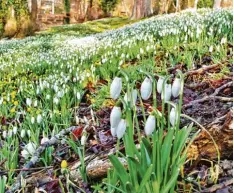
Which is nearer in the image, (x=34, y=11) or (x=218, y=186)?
(x=218, y=186)

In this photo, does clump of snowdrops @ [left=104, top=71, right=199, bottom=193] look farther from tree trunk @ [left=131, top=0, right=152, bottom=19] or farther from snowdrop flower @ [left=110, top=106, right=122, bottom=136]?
tree trunk @ [left=131, top=0, right=152, bottom=19]

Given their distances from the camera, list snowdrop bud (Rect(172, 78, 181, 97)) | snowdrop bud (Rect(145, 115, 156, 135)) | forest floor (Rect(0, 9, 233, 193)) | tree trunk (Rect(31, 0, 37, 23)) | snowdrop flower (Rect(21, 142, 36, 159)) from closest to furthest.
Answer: snowdrop bud (Rect(145, 115, 156, 135))
snowdrop bud (Rect(172, 78, 181, 97))
forest floor (Rect(0, 9, 233, 193))
snowdrop flower (Rect(21, 142, 36, 159))
tree trunk (Rect(31, 0, 37, 23))

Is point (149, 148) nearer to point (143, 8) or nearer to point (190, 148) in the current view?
point (190, 148)

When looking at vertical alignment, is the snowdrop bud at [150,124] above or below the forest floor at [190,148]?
above

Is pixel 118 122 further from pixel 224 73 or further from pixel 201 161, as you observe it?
pixel 224 73

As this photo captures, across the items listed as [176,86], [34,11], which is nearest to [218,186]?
[176,86]

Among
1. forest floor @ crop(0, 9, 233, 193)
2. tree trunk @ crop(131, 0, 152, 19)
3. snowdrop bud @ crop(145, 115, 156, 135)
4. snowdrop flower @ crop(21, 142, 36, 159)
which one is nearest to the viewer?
snowdrop bud @ crop(145, 115, 156, 135)

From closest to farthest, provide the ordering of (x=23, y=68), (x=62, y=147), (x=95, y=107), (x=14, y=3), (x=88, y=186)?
(x=88, y=186)
(x=62, y=147)
(x=95, y=107)
(x=23, y=68)
(x=14, y=3)

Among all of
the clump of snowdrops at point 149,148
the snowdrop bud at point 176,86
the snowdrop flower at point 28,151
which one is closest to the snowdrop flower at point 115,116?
the clump of snowdrops at point 149,148

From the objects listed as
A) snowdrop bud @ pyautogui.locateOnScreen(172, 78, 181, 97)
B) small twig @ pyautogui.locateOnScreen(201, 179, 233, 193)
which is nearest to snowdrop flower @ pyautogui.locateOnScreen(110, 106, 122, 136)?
snowdrop bud @ pyautogui.locateOnScreen(172, 78, 181, 97)

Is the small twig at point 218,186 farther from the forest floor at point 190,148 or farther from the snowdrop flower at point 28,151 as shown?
the snowdrop flower at point 28,151

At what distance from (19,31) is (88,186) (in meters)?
22.4

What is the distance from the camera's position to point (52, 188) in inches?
78.1

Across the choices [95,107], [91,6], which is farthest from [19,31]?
[95,107]
